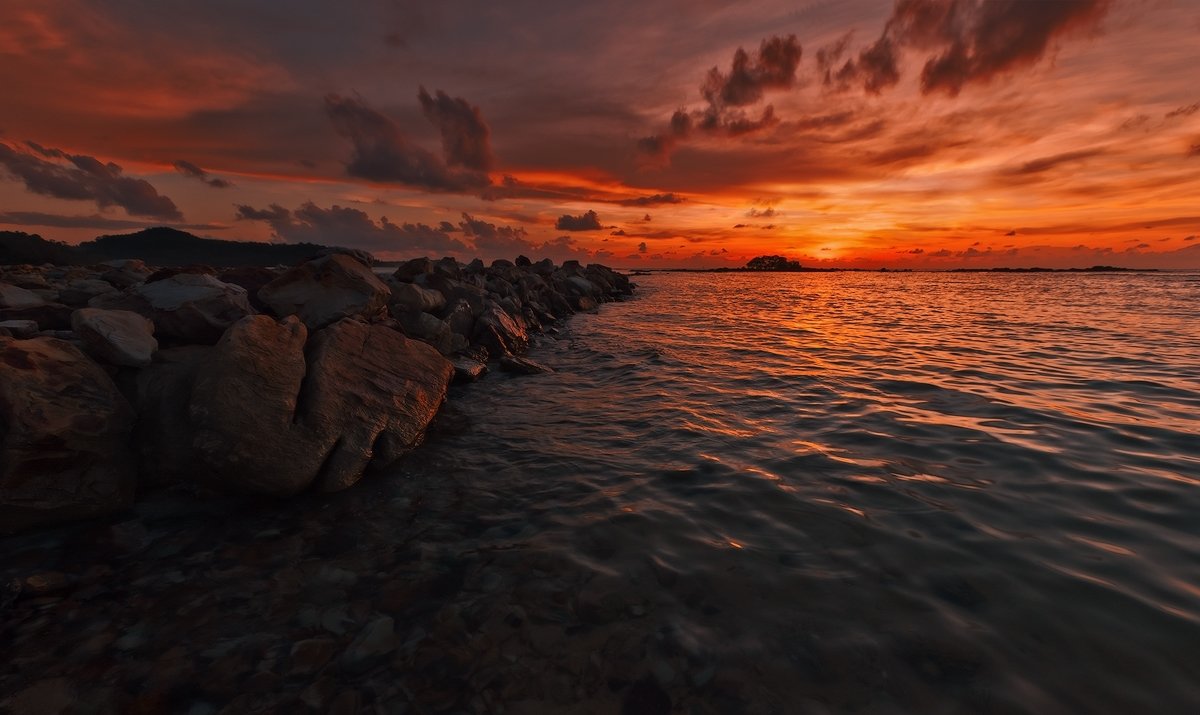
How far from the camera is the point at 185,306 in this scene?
807 cm

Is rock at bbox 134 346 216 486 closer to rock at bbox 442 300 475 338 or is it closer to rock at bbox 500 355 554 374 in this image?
rock at bbox 500 355 554 374

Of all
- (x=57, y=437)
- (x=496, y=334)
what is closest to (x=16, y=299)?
(x=57, y=437)

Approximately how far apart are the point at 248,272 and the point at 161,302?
3.66 metres

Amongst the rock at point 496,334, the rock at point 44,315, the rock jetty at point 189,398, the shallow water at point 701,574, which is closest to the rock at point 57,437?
the rock jetty at point 189,398

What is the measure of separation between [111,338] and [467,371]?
671cm

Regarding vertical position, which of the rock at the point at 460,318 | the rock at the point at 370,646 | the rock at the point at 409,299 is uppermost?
the rock at the point at 409,299

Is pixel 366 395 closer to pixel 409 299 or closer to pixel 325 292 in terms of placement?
pixel 325 292

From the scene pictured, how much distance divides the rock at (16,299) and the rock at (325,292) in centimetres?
340

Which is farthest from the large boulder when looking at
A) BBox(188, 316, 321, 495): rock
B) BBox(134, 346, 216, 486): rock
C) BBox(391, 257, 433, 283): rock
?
BBox(391, 257, 433, 283): rock

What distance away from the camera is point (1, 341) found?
17.6 feet

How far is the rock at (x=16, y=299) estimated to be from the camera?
8312mm

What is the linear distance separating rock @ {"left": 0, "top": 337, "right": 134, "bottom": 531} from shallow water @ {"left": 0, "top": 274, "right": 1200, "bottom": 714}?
0.40 meters

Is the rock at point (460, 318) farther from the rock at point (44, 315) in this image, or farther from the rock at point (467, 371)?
the rock at point (44, 315)

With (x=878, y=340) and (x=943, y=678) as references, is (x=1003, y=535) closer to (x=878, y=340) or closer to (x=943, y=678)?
(x=943, y=678)
